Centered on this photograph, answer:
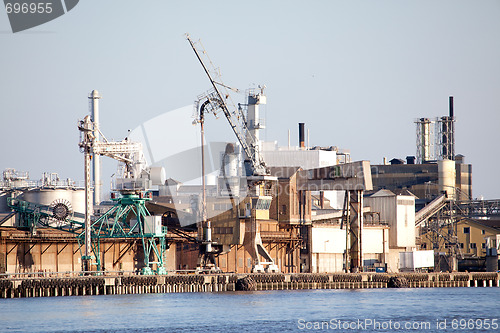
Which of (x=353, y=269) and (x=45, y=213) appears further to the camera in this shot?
(x=353, y=269)

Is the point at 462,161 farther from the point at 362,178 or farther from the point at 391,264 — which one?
the point at 362,178

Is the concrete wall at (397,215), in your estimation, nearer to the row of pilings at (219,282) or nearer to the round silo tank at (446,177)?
the row of pilings at (219,282)

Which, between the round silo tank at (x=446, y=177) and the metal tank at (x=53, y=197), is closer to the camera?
the metal tank at (x=53, y=197)

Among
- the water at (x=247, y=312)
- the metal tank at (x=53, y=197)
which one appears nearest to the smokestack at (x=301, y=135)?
the metal tank at (x=53, y=197)

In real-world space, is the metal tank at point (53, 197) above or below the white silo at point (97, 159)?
below

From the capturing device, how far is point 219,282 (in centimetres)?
9300

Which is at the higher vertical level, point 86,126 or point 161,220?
point 86,126

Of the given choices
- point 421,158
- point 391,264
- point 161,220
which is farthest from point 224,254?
point 421,158

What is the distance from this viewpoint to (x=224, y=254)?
4122 inches

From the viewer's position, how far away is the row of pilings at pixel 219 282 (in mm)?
82500

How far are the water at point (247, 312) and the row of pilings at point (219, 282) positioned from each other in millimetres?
1970

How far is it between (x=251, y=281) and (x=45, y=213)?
2065 cm

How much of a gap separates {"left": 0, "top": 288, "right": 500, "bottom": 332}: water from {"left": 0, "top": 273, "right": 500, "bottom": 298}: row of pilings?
1.97 metres

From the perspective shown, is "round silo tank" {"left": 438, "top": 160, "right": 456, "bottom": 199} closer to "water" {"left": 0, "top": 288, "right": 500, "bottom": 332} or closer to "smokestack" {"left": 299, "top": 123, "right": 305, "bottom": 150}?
"smokestack" {"left": 299, "top": 123, "right": 305, "bottom": 150}
